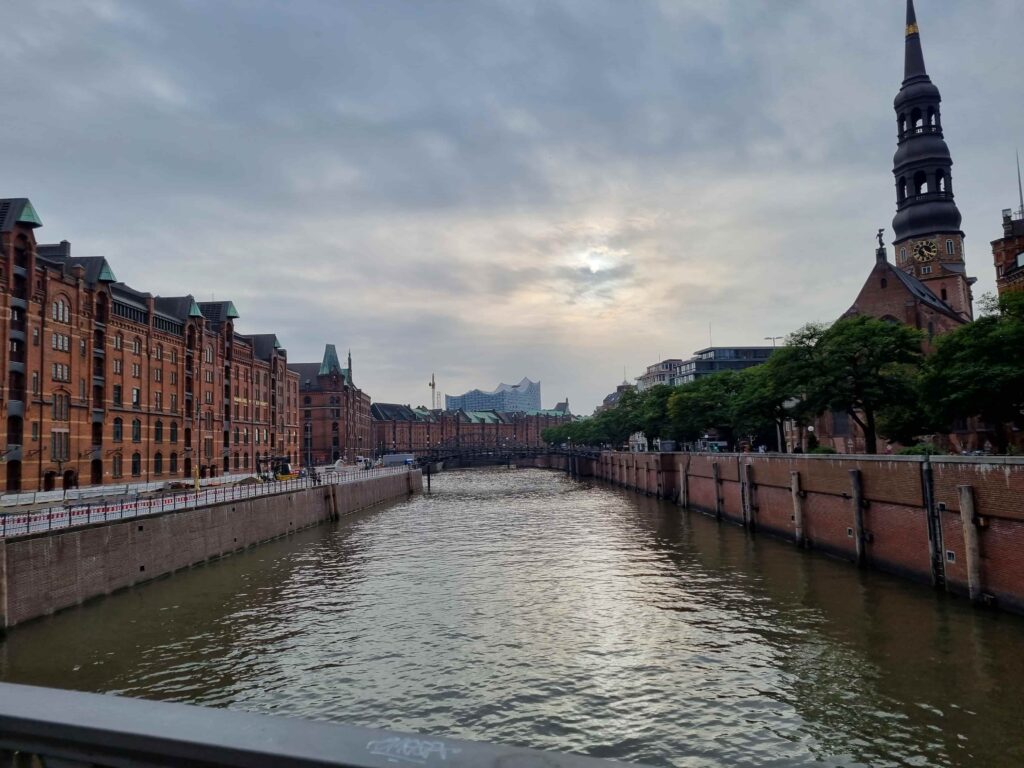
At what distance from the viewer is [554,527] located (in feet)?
187

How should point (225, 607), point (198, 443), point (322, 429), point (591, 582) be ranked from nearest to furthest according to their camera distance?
point (225, 607)
point (591, 582)
point (198, 443)
point (322, 429)

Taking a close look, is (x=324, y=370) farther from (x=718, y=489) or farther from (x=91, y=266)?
(x=718, y=489)

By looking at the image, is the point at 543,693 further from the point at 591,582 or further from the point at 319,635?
the point at 591,582

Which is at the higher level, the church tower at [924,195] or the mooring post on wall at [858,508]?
the church tower at [924,195]

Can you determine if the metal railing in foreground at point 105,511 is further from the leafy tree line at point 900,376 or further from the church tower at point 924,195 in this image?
the church tower at point 924,195

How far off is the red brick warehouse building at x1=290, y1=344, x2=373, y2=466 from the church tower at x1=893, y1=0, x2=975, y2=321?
398 feet

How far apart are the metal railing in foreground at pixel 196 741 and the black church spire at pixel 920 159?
118513 mm

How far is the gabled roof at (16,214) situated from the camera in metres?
53.9

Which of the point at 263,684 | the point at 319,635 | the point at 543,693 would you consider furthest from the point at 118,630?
the point at 543,693

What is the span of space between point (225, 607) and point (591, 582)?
1741 cm

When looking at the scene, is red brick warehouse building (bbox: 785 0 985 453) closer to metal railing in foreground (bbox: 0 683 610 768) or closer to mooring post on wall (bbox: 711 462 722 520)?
mooring post on wall (bbox: 711 462 722 520)

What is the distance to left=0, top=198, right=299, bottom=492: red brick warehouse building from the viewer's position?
54875mm

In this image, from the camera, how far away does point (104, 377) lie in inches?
2628

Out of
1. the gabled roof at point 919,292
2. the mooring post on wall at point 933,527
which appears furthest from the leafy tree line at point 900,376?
the gabled roof at point 919,292
